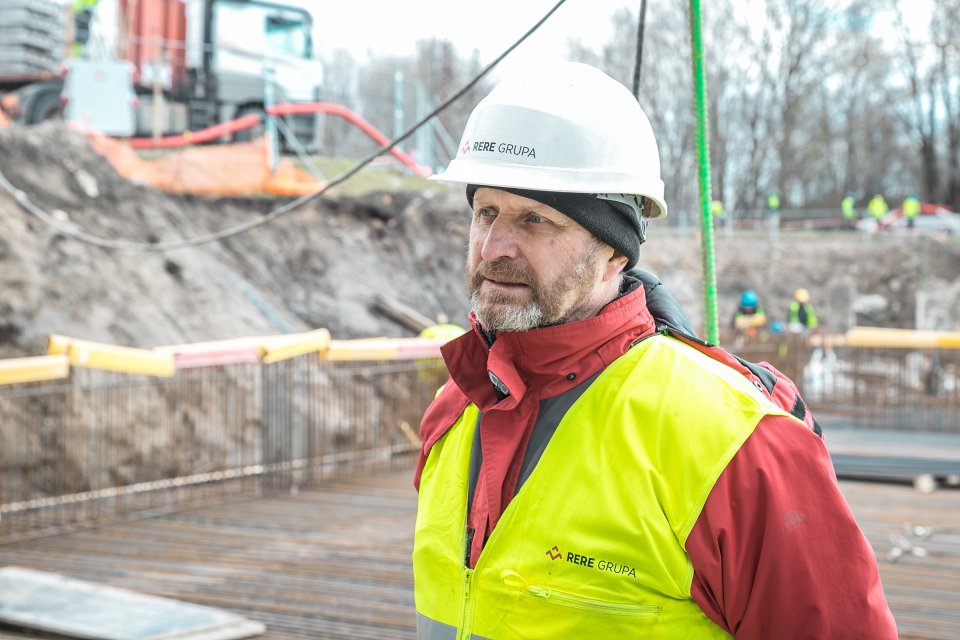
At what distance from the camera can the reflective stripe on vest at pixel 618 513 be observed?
Result: 197 cm

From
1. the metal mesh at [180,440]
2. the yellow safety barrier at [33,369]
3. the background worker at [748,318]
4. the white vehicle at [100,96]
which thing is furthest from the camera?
the background worker at [748,318]

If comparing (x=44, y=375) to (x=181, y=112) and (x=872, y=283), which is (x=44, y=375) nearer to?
(x=181, y=112)

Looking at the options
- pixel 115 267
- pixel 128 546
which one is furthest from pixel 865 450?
pixel 115 267

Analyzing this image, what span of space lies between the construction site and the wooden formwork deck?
32 mm

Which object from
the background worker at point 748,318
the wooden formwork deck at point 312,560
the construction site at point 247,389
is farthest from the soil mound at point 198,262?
the background worker at point 748,318

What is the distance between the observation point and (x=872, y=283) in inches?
1403

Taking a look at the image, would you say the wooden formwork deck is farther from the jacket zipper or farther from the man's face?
the man's face

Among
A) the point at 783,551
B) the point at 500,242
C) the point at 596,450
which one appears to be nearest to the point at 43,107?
the point at 500,242

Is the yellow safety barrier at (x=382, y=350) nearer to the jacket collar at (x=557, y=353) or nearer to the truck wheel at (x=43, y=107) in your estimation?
the jacket collar at (x=557, y=353)

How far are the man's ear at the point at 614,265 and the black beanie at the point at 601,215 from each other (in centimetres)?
2

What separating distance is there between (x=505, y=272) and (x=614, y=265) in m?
0.28

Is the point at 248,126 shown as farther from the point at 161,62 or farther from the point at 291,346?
the point at 291,346

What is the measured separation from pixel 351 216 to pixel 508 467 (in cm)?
1953

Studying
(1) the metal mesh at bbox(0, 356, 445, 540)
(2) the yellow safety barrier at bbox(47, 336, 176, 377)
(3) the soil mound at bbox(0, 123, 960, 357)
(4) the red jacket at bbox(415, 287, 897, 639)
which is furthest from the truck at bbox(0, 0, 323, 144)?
(4) the red jacket at bbox(415, 287, 897, 639)
